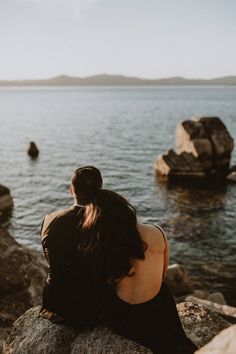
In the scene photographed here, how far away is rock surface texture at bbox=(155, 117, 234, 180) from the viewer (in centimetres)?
3123

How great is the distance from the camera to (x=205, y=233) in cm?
2008

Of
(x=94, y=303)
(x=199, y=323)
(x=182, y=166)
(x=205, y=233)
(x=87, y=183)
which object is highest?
(x=87, y=183)

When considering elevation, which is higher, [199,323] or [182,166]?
[199,323]

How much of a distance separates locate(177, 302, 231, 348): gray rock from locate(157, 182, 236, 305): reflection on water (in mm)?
9218

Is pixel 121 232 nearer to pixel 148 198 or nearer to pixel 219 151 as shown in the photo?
pixel 148 198

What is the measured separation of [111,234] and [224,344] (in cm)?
149

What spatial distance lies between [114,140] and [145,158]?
15248 millimetres

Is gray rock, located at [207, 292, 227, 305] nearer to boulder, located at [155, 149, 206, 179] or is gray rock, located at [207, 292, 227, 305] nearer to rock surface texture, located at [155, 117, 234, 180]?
rock surface texture, located at [155, 117, 234, 180]

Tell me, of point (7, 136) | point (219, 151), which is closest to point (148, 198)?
point (219, 151)

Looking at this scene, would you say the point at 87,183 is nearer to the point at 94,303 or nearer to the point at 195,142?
the point at 94,303

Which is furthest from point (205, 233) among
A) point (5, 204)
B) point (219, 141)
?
point (219, 141)

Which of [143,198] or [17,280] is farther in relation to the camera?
[143,198]

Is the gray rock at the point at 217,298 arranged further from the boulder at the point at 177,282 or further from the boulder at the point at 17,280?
the boulder at the point at 17,280

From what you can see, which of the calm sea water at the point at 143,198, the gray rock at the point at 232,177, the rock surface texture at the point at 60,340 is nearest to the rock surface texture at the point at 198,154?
the gray rock at the point at 232,177
